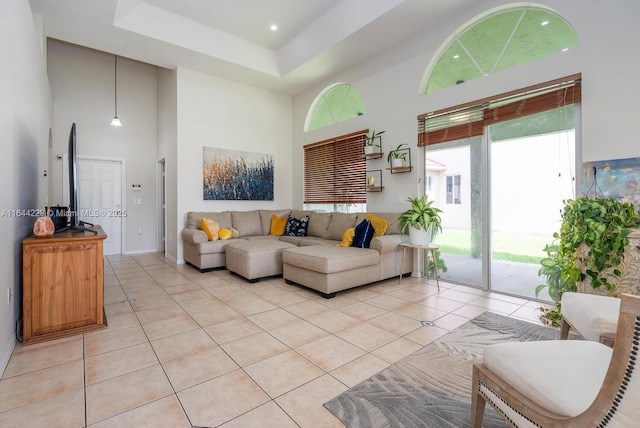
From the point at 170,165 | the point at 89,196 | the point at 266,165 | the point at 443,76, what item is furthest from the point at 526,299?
the point at 89,196

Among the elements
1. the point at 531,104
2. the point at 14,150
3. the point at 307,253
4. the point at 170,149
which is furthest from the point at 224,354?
the point at 170,149

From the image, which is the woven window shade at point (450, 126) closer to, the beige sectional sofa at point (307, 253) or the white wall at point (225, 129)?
the beige sectional sofa at point (307, 253)

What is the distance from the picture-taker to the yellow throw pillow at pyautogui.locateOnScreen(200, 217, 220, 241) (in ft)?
15.9

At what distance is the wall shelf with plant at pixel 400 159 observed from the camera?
438 cm

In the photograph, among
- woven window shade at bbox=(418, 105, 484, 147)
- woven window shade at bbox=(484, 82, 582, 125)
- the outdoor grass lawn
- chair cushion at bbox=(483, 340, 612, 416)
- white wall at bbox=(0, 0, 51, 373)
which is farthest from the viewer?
woven window shade at bbox=(418, 105, 484, 147)

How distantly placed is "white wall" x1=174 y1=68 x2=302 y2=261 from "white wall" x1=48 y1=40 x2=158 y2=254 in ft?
6.17

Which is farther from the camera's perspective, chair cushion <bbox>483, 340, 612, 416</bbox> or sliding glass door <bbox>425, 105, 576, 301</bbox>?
sliding glass door <bbox>425, 105, 576, 301</bbox>

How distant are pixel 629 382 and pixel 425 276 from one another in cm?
368

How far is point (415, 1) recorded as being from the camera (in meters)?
3.46

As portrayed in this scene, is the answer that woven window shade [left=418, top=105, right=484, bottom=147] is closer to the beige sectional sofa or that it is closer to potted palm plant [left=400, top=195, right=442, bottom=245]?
potted palm plant [left=400, top=195, right=442, bottom=245]

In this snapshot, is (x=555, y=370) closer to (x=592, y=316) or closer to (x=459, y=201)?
(x=592, y=316)

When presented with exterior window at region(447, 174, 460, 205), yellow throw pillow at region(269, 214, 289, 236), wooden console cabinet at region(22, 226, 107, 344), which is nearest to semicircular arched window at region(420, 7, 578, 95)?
exterior window at region(447, 174, 460, 205)

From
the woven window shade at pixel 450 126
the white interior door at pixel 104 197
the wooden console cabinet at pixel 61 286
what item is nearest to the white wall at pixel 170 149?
the white interior door at pixel 104 197

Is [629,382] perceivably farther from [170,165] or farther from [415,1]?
[170,165]
